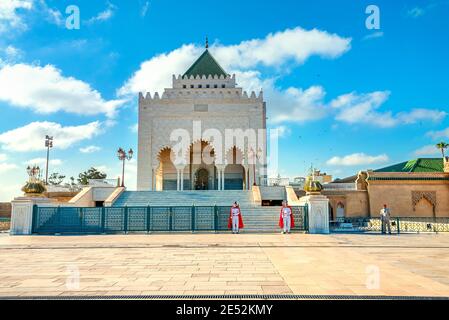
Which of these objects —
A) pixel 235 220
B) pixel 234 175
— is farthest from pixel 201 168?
pixel 235 220

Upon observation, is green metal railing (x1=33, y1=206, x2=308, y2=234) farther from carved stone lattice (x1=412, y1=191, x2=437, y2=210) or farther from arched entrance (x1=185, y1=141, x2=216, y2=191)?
arched entrance (x1=185, y1=141, x2=216, y2=191)

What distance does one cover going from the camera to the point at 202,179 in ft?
99.3

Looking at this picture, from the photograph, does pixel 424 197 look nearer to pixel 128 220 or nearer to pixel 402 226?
pixel 402 226

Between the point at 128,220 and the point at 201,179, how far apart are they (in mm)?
16130

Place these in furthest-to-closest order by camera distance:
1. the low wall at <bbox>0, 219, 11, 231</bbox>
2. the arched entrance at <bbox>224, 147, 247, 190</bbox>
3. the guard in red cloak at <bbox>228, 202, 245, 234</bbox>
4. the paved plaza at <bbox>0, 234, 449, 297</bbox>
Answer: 1. the arched entrance at <bbox>224, 147, 247, 190</bbox>
2. the low wall at <bbox>0, 219, 11, 231</bbox>
3. the guard in red cloak at <bbox>228, 202, 245, 234</bbox>
4. the paved plaza at <bbox>0, 234, 449, 297</bbox>

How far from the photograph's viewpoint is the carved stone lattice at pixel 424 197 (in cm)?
2475

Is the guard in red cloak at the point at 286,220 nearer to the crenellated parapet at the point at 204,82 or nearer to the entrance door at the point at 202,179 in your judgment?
the entrance door at the point at 202,179

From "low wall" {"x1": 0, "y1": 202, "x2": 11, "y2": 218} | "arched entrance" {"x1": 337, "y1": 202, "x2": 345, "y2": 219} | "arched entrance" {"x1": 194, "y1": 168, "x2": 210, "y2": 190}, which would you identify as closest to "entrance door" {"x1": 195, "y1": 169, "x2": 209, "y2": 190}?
"arched entrance" {"x1": 194, "y1": 168, "x2": 210, "y2": 190}

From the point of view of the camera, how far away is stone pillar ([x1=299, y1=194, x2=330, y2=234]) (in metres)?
13.6

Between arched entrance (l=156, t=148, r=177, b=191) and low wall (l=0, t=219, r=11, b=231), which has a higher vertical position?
arched entrance (l=156, t=148, r=177, b=191)

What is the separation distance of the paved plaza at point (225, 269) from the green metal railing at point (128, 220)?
435cm

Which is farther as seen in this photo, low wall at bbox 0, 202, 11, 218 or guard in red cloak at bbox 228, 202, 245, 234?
low wall at bbox 0, 202, 11, 218

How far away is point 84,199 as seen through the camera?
20.5m

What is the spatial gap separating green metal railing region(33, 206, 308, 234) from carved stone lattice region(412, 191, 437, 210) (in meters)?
14.5
